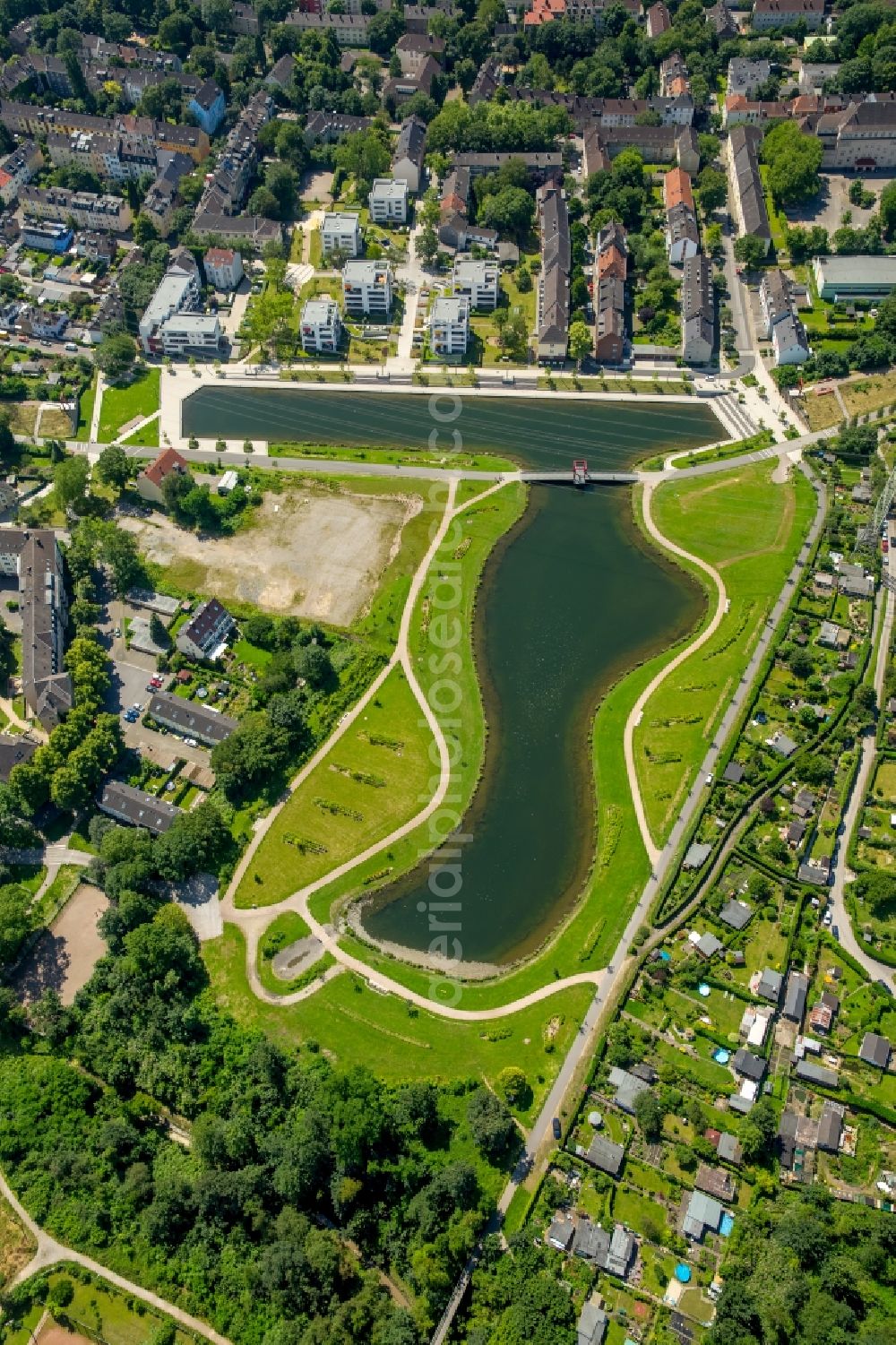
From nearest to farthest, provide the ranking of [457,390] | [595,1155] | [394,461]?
[595,1155], [394,461], [457,390]

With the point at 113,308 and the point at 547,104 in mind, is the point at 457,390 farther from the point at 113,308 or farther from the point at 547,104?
the point at 547,104

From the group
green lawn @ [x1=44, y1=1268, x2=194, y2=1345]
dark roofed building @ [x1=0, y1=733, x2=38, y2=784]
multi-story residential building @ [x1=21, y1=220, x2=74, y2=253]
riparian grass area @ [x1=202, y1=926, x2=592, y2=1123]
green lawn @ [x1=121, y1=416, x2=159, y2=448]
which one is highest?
multi-story residential building @ [x1=21, y1=220, x2=74, y2=253]

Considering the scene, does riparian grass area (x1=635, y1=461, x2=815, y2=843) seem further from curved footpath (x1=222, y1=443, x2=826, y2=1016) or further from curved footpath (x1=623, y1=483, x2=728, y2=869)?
curved footpath (x1=222, y1=443, x2=826, y2=1016)

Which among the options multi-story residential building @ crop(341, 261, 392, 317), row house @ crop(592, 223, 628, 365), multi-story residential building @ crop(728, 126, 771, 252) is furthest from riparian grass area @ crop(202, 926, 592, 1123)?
multi-story residential building @ crop(728, 126, 771, 252)

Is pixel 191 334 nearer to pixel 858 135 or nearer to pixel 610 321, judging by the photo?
pixel 610 321

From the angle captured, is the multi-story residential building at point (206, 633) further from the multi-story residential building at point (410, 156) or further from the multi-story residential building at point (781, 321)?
the multi-story residential building at point (410, 156)

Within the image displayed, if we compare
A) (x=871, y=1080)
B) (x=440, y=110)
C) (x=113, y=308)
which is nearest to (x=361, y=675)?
(x=871, y=1080)

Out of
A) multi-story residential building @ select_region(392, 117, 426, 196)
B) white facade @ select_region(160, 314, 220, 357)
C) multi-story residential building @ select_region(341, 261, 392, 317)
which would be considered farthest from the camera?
multi-story residential building @ select_region(392, 117, 426, 196)
